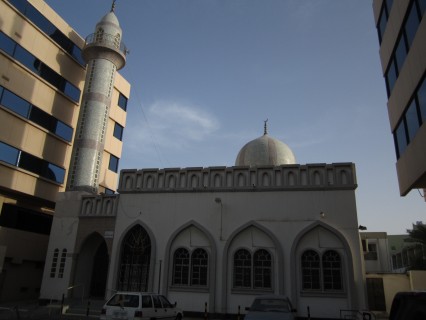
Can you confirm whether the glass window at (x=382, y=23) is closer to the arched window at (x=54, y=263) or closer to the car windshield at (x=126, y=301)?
the car windshield at (x=126, y=301)

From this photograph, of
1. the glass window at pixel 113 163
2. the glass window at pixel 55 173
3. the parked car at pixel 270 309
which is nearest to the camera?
the parked car at pixel 270 309

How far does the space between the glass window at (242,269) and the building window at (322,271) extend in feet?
8.48

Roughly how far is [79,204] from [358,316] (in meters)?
15.9

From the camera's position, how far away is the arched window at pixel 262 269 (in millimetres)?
17891

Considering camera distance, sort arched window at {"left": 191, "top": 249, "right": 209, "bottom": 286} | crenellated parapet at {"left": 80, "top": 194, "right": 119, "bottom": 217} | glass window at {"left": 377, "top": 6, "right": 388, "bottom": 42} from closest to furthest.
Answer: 1. glass window at {"left": 377, "top": 6, "right": 388, "bottom": 42}
2. arched window at {"left": 191, "top": 249, "right": 209, "bottom": 286}
3. crenellated parapet at {"left": 80, "top": 194, "right": 119, "bottom": 217}

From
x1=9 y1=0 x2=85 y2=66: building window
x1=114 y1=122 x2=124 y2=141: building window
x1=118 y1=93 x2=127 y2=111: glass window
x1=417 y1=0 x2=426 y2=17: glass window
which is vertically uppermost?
x1=9 y1=0 x2=85 y2=66: building window

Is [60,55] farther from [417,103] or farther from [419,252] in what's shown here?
[419,252]

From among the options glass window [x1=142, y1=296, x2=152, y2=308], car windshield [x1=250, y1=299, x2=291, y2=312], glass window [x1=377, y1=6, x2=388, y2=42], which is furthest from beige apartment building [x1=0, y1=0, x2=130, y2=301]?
glass window [x1=377, y1=6, x2=388, y2=42]

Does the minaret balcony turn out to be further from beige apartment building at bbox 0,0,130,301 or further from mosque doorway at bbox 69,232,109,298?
mosque doorway at bbox 69,232,109,298

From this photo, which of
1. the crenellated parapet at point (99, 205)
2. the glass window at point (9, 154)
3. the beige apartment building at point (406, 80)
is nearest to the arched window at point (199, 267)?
the crenellated parapet at point (99, 205)

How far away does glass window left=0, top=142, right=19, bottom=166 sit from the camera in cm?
2284

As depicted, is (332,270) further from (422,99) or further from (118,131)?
(118,131)

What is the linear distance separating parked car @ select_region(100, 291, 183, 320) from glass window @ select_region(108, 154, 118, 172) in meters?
20.9

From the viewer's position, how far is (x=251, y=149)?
1012 inches
